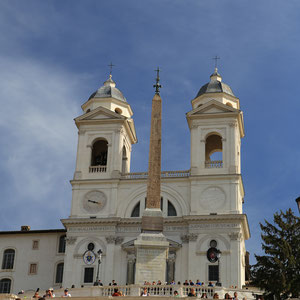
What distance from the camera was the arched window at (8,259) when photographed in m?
66.4

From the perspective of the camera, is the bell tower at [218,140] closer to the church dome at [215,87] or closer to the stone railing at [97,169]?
the church dome at [215,87]

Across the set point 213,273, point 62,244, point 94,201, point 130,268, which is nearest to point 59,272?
point 62,244

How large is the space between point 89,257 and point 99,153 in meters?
12.9

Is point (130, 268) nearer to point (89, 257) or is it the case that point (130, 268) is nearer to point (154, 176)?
point (89, 257)

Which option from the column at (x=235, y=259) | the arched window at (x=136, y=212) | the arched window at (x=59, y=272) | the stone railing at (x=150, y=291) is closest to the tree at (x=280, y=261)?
the stone railing at (x=150, y=291)

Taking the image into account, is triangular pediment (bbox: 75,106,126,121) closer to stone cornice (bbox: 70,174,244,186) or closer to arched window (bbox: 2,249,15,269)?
stone cornice (bbox: 70,174,244,186)

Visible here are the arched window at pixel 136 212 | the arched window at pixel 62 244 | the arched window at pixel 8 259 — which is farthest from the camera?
the arched window at pixel 8 259

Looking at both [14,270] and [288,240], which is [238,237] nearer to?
[288,240]

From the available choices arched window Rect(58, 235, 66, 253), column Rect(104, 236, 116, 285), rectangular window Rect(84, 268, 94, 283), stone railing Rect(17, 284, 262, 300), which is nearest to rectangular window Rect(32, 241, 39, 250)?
arched window Rect(58, 235, 66, 253)

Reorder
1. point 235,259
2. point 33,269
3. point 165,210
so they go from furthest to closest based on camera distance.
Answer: point 33,269
point 165,210
point 235,259

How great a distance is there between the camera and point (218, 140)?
6875cm

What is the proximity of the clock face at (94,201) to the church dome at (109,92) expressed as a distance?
10775mm

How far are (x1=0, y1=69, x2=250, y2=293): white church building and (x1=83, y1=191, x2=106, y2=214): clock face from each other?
93 mm

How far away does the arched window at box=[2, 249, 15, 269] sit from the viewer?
218 ft
